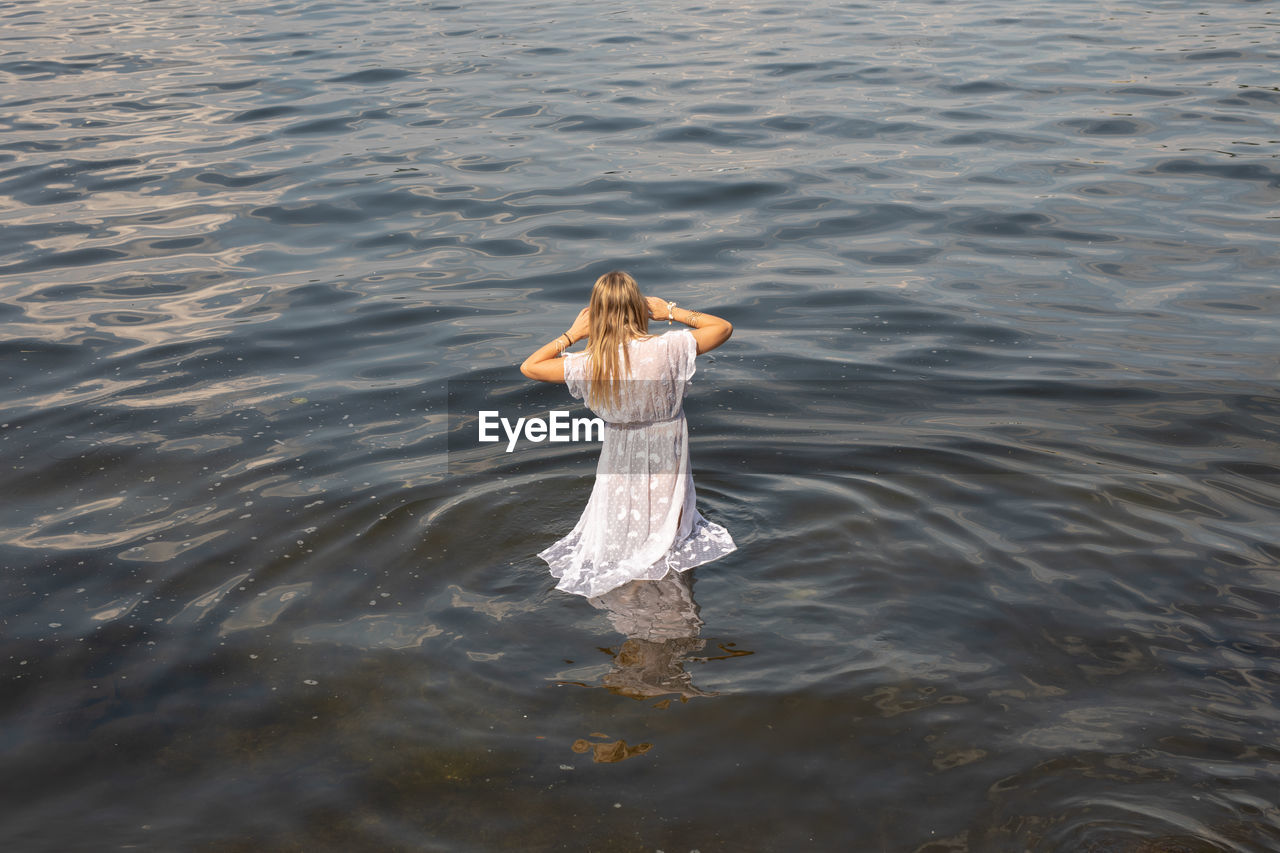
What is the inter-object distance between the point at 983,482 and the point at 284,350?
718 cm

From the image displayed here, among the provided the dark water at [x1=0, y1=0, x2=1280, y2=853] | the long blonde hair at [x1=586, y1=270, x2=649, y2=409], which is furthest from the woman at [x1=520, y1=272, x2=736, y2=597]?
the dark water at [x1=0, y1=0, x2=1280, y2=853]

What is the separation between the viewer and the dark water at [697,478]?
566cm

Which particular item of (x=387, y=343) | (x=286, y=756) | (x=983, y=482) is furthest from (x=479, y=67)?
(x=286, y=756)

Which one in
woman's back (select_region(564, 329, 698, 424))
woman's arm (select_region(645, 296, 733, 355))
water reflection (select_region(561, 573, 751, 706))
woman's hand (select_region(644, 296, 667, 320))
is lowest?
water reflection (select_region(561, 573, 751, 706))

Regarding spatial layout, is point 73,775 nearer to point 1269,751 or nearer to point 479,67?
point 1269,751

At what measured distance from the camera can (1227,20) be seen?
80.3ft

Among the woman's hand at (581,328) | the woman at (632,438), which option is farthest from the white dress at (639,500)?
the woman's hand at (581,328)

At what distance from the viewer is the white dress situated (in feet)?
22.5

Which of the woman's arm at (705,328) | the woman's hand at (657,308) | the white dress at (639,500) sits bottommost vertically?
the white dress at (639,500)

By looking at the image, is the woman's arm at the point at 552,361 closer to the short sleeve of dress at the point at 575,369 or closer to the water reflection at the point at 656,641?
the short sleeve of dress at the point at 575,369

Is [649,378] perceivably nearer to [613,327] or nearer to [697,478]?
[613,327]

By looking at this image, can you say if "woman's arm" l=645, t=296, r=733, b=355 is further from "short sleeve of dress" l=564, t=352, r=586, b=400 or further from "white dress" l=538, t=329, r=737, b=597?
"short sleeve of dress" l=564, t=352, r=586, b=400

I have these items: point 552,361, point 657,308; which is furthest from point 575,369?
point 657,308

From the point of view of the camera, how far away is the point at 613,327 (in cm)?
641
